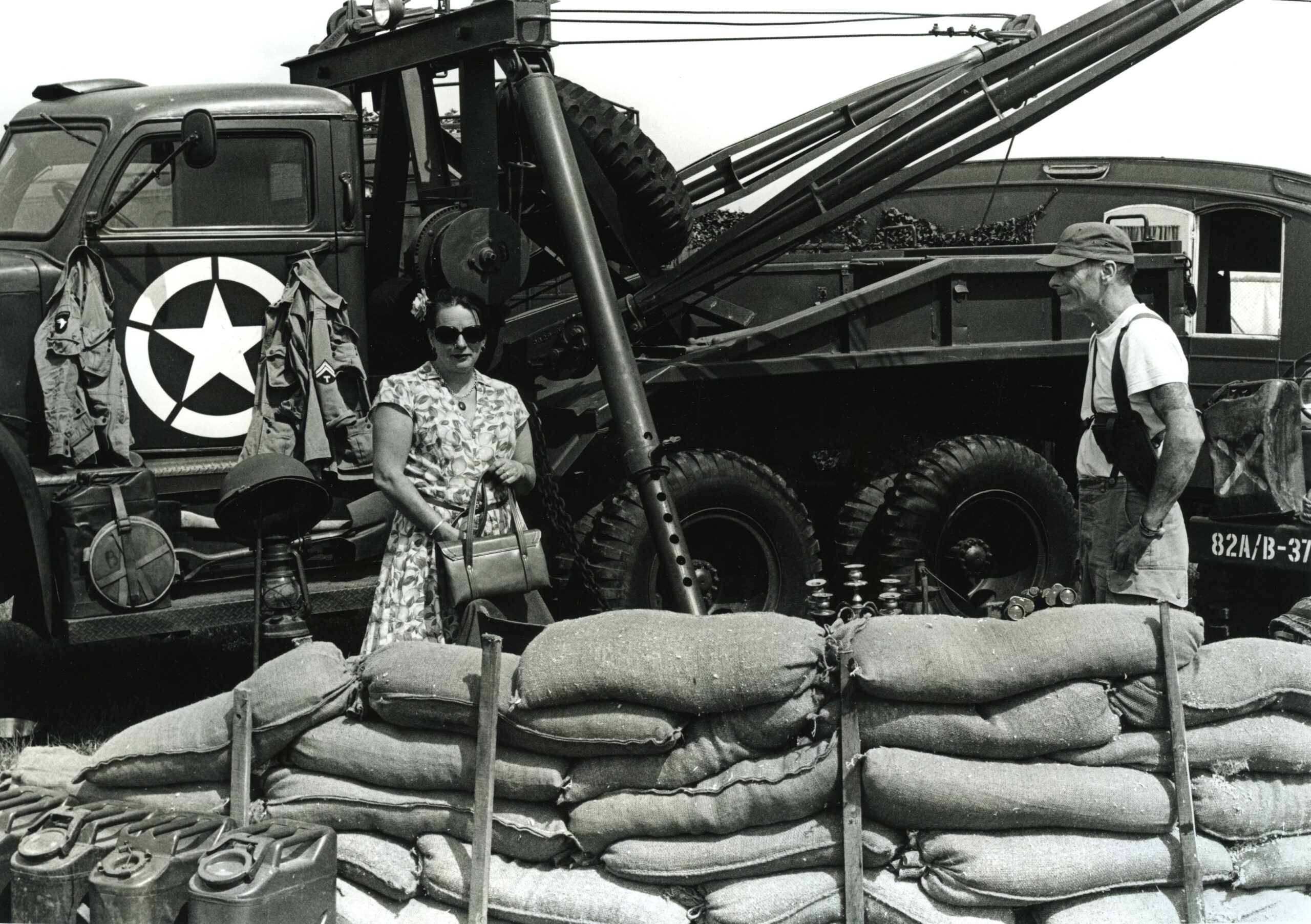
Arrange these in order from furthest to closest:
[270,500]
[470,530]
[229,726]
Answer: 1. [270,500]
2. [470,530]
3. [229,726]

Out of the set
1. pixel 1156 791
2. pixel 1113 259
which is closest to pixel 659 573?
pixel 1113 259

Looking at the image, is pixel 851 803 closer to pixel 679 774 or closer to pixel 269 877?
pixel 679 774

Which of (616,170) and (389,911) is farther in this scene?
(616,170)

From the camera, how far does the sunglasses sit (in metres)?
4.07

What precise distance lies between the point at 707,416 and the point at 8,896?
3.97 m

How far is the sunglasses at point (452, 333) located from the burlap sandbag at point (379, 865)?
1431 mm

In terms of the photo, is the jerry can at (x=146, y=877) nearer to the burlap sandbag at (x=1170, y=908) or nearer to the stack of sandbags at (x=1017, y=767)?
the stack of sandbags at (x=1017, y=767)

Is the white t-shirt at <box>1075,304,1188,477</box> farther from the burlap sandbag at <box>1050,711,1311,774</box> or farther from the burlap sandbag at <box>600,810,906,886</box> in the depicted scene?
the burlap sandbag at <box>600,810,906,886</box>

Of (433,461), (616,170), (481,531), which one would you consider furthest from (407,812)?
(616,170)

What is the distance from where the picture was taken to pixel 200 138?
5.13 metres

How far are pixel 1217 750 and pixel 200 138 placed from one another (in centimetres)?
399

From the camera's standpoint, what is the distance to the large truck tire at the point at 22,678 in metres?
5.55

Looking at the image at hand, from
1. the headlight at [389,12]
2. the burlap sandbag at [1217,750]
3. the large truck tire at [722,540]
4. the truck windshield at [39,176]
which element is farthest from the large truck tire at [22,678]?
the burlap sandbag at [1217,750]

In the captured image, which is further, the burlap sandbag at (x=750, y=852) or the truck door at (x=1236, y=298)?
the truck door at (x=1236, y=298)
